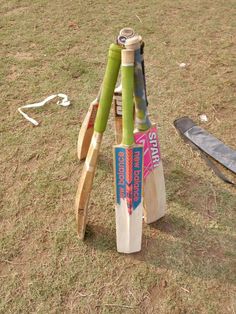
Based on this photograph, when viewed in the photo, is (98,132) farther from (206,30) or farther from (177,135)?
(206,30)

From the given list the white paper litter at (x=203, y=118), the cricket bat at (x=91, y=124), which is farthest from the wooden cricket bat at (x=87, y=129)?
the white paper litter at (x=203, y=118)

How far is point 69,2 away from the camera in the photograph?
532 cm

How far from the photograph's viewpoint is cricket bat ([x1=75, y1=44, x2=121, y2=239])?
6.30ft

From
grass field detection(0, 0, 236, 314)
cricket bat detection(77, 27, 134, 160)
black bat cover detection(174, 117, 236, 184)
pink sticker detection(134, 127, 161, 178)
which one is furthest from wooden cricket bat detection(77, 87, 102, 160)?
black bat cover detection(174, 117, 236, 184)

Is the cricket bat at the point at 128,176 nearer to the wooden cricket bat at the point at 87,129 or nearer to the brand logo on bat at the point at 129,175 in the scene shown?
the brand logo on bat at the point at 129,175

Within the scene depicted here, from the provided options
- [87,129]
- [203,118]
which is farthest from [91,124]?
[203,118]

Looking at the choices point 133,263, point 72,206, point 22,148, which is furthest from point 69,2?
point 133,263

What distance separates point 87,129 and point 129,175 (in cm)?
75

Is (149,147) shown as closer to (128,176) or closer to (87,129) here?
(128,176)

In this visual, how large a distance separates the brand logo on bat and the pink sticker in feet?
0.34

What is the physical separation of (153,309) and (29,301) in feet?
2.28

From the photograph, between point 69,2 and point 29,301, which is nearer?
point 29,301

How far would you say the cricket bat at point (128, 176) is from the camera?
1866 millimetres

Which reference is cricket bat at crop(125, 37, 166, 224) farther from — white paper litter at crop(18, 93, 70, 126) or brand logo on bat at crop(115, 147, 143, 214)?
white paper litter at crop(18, 93, 70, 126)
